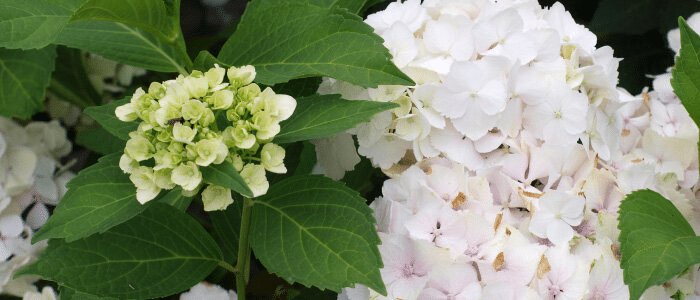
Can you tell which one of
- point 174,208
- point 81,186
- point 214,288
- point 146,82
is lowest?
point 146,82

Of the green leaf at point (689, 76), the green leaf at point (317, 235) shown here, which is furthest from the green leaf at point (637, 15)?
the green leaf at point (317, 235)

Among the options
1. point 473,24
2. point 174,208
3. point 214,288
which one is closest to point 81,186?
point 174,208

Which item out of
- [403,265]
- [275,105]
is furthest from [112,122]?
[403,265]

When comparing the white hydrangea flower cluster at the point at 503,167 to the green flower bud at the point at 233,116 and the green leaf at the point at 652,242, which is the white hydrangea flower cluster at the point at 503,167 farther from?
the green flower bud at the point at 233,116

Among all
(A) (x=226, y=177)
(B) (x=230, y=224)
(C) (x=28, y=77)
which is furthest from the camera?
(C) (x=28, y=77)

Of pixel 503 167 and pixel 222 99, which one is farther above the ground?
pixel 222 99

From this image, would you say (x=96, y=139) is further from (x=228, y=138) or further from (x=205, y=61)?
(x=228, y=138)

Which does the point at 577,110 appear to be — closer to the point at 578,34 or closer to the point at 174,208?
the point at 578,34
